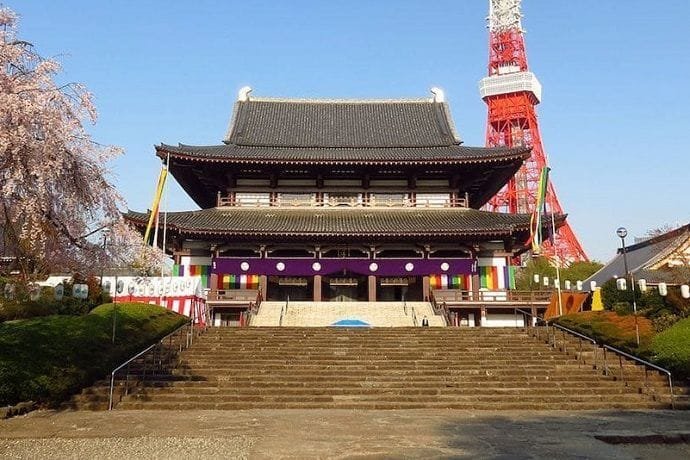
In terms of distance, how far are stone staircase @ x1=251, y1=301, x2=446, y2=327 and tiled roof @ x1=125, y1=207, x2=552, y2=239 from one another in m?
3.56

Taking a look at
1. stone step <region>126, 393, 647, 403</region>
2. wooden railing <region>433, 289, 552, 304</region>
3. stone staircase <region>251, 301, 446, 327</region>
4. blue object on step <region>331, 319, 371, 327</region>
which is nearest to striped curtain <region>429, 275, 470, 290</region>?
wooden railing <region>433, 289, 552, 304</region>

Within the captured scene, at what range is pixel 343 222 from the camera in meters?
29.3

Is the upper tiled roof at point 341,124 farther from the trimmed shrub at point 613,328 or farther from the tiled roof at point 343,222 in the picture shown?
the trimmed shrub at point 613,328

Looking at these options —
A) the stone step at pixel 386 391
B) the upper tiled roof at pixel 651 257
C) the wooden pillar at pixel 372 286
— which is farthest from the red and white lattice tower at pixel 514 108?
the stone step at pixel 386 391

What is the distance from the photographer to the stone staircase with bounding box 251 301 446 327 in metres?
25.5

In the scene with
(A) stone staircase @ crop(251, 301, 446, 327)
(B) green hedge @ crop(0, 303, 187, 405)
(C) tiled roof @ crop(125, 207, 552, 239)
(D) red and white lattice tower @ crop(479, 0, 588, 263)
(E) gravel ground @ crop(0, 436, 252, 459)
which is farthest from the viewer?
(D) red and white lattice tower @ crop(479, 0, 588, 263)

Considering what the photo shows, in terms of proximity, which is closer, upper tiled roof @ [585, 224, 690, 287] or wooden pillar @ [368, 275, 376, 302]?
wooden pillar @ [368, 275, 376, 302]

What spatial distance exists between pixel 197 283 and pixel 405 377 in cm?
1376

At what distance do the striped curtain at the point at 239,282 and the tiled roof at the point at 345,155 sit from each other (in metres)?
6.41

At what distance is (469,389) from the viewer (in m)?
14.5

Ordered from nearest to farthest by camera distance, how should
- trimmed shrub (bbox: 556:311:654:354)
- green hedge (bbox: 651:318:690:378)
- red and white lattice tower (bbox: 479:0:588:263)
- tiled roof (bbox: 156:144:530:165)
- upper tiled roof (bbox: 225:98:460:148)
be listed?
green hedge (bbox: 651:318:690:378) < trimmed shrub (bbox: 556:311:654:354) < tiled roof (bbox: 156:144:530:165) < upper tiled roof (bbox: 225:98:460:148) < red and white lattice tower (bbox: 479:0:588:263)

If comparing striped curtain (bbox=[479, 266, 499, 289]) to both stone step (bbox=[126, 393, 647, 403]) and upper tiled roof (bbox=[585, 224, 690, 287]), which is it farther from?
stone step (bbox=[126, 393, 647, 403])

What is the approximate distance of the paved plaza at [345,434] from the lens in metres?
8.50

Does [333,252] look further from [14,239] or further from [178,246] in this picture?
[14,239]
